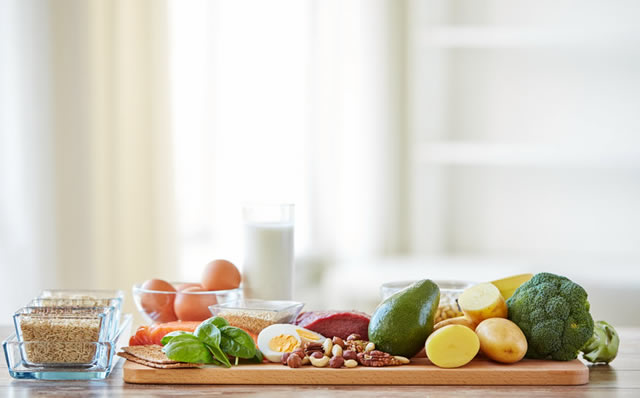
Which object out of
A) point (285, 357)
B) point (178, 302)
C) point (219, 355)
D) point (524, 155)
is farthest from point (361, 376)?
point (524, 155)

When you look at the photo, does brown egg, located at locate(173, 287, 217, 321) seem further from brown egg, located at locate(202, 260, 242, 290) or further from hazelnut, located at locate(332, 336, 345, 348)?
hazelnut, located at locate(332, 336, 345, 348)

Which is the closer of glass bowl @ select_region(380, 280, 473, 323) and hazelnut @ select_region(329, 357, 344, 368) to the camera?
hazelnut @ select_region(329, 357, 344, 368)

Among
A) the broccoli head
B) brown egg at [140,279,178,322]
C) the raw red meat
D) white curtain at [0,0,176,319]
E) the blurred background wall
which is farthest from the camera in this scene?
the blurred background wall

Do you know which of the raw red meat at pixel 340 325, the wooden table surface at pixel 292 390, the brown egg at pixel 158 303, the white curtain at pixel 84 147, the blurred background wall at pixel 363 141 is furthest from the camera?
the blurred background wall at pixel 363 141

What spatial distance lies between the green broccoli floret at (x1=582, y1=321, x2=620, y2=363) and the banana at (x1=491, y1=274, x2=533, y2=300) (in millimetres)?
160

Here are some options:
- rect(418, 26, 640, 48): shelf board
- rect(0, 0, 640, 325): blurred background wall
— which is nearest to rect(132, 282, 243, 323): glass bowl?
rect(0, 0, 640, 325): blurred background wall

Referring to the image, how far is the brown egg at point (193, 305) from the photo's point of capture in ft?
5.16

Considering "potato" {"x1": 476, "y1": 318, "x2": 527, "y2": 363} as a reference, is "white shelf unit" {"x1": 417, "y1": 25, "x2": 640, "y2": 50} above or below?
above

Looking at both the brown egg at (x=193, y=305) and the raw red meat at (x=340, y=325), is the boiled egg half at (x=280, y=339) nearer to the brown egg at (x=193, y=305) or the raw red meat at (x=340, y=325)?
the raw red meat at (x=340, y=325)

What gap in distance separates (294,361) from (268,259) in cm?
39

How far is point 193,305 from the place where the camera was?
1573 mm

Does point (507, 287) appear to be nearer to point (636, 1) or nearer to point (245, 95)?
point (245, 95)

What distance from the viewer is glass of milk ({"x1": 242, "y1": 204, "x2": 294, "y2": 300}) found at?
5.49ft

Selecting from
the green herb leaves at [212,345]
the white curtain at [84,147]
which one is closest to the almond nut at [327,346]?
the green herb leaves at [212,345]
